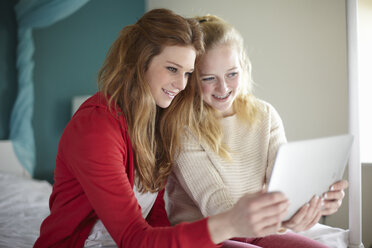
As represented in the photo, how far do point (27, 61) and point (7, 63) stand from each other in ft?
0.65

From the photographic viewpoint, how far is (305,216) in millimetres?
901

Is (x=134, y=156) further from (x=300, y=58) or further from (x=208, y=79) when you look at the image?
(x=300, y=58)

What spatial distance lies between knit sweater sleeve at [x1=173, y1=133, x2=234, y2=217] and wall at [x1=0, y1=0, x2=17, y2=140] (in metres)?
1.92

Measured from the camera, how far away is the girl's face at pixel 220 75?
53.4 inches

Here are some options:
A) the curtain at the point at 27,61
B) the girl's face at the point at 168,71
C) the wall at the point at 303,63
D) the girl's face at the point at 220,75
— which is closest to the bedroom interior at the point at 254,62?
the wall at the point at 303,63

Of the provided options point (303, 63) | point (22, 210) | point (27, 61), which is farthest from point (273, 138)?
point (27, 61)

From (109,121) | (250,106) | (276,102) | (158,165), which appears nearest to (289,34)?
(276,102)

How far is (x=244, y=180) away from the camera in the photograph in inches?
53.2

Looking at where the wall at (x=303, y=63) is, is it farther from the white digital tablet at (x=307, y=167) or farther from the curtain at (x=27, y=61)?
the curtain at (x=27, y=61)

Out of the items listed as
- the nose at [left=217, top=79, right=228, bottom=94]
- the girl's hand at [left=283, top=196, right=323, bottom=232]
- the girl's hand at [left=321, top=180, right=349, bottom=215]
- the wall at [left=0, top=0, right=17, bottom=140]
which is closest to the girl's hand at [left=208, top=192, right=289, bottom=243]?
the girl's hand at [left=283, top=196, right=323, bottom=232]

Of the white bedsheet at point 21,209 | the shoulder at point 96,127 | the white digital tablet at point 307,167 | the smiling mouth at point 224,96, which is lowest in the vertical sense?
the white bedsheet at point 21,209

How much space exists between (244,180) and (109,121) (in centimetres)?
62

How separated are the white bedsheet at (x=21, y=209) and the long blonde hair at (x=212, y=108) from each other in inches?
34.9

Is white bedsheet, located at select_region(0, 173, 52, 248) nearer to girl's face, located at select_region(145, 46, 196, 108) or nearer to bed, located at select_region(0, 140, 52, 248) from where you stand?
bed, located at select_region(0, 140, 52, 248)
